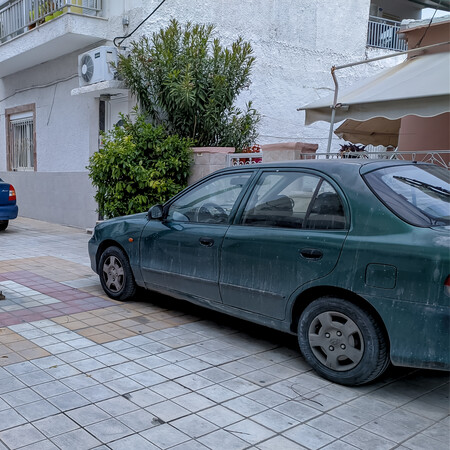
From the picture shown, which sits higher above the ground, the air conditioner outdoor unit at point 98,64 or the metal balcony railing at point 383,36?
the metal balcony railing at point 383,36

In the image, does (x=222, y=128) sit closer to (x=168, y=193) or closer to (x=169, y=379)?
(x=168, y=193)

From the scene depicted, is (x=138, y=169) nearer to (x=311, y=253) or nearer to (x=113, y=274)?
(x=113, y=274)

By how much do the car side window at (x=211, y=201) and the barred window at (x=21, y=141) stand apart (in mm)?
10287

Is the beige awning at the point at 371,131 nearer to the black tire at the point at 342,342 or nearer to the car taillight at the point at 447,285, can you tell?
the black tire at the point at 342,342

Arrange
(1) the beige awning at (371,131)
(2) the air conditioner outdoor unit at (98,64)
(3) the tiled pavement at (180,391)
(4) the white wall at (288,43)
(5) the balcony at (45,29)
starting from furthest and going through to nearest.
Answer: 1. (4) the white wall at (288,43)
2. (5) the balcony at (45,29)
3. (2) the air conditioner outdoor unit at (98,64)
4. (1) the beige awning at (371,131)
5. (3) the tiled pavement at (180,391)

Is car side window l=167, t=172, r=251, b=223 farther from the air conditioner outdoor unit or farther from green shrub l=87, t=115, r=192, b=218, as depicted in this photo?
the air conditioner outdoor unit

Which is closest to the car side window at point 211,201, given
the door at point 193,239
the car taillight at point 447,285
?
the door at point 193,239

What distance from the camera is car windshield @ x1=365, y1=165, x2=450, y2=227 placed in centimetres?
365

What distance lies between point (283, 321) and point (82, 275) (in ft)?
13.2

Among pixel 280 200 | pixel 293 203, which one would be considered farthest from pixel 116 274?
pixel 293 203

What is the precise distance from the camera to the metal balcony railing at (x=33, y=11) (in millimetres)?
11242

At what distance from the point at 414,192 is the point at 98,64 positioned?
8320mm

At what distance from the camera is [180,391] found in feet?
12.1

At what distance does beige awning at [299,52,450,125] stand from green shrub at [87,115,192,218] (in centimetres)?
266
